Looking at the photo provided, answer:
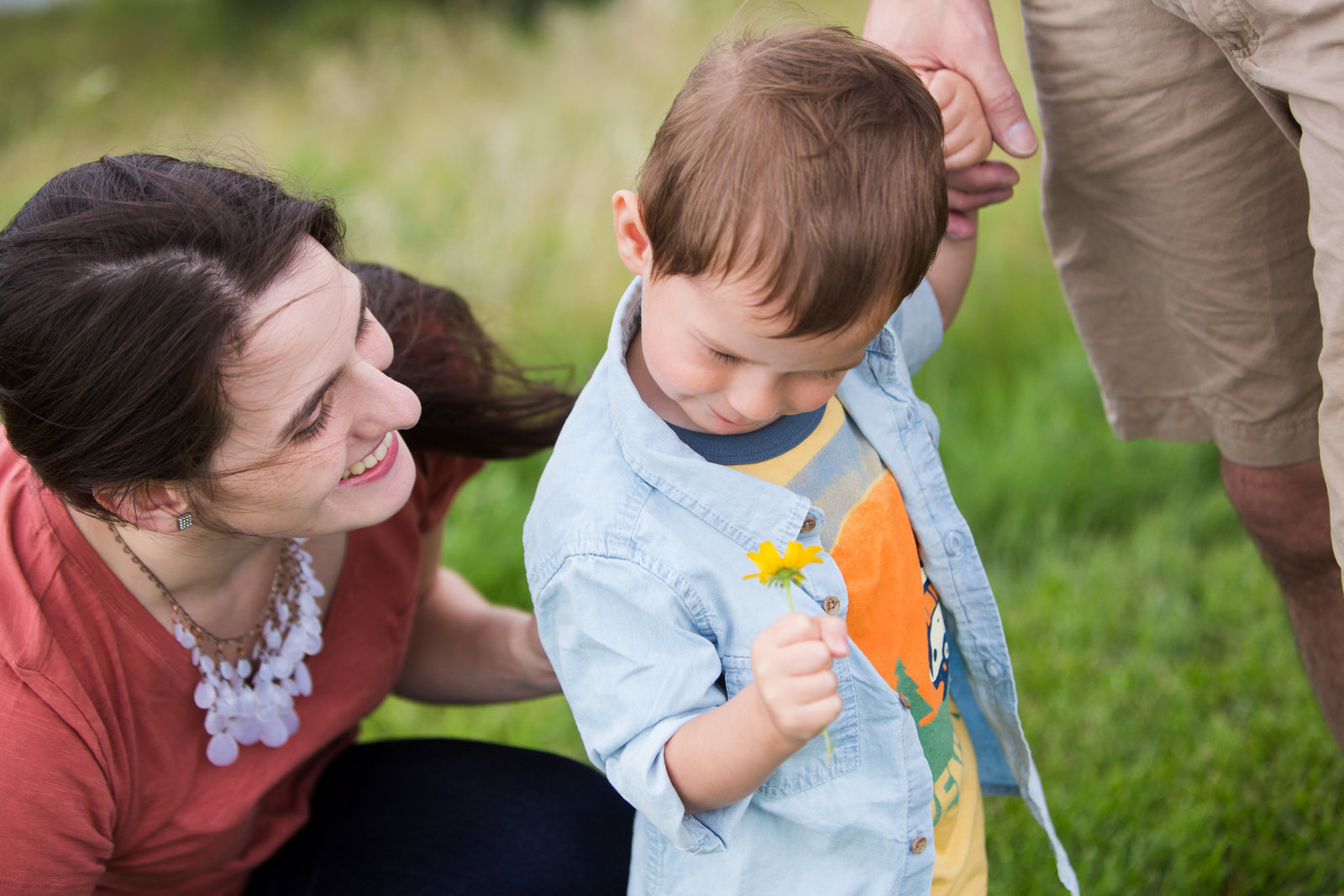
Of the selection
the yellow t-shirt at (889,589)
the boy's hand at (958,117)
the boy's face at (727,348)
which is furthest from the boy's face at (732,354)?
the boy's hand at (958,117)

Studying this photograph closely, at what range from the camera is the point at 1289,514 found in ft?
6.04

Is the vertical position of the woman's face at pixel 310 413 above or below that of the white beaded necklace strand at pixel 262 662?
above

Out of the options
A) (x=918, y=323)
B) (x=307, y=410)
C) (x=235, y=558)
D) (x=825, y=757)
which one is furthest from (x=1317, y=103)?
(x=235, y=558)

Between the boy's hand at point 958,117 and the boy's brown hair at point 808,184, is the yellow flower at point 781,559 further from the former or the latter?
the boy's hand at point 958,117

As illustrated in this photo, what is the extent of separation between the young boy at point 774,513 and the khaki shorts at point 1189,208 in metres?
0.21

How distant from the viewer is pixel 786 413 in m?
1.39

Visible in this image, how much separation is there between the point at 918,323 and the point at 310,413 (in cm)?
88

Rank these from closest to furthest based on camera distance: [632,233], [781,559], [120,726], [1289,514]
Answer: [781,559] < [632,233] < [120,726] < [1289,514]

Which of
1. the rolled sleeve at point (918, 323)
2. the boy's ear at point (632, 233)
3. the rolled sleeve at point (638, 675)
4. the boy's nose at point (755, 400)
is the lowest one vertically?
the rolled sleeve at point (638, 675)

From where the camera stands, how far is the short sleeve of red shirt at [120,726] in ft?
4.90

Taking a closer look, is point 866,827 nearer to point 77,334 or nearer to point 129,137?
point 77,334

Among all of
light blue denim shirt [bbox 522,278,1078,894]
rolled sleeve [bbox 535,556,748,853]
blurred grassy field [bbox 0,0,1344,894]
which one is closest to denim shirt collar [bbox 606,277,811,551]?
light blue denim shirt [bbox 522,278,1078,894]

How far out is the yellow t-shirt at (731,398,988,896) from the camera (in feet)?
4.83

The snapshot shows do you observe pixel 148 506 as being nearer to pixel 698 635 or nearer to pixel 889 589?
pixel 698 635
